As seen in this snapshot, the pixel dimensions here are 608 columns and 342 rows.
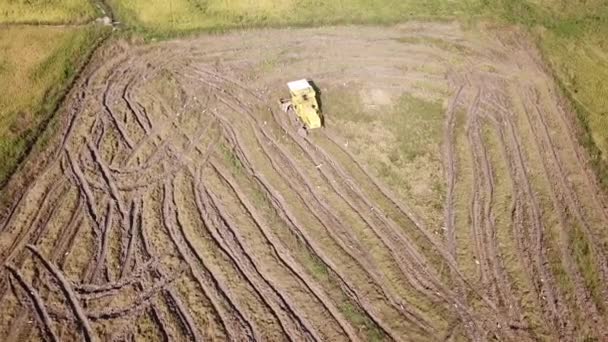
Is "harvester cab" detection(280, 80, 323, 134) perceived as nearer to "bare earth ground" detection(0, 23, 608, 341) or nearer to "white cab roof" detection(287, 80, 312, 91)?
"white cab roof" detection(287, 80, 312, 91)

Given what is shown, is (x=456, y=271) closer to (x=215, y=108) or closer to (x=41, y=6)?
(x=215, y=108)

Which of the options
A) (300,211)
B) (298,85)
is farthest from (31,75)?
(300,211)

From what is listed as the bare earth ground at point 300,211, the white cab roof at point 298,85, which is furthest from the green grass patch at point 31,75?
the white cab roof at point 298,85

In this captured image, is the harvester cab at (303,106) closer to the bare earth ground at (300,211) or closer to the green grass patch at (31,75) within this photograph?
the bare earth ground at (300,211)

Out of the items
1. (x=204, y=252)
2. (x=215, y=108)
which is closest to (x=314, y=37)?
→ (x=215, y=108)

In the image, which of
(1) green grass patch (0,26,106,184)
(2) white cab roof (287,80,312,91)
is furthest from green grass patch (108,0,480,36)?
(2) white cab roof (287,80,312,91)

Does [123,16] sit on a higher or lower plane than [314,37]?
higher
